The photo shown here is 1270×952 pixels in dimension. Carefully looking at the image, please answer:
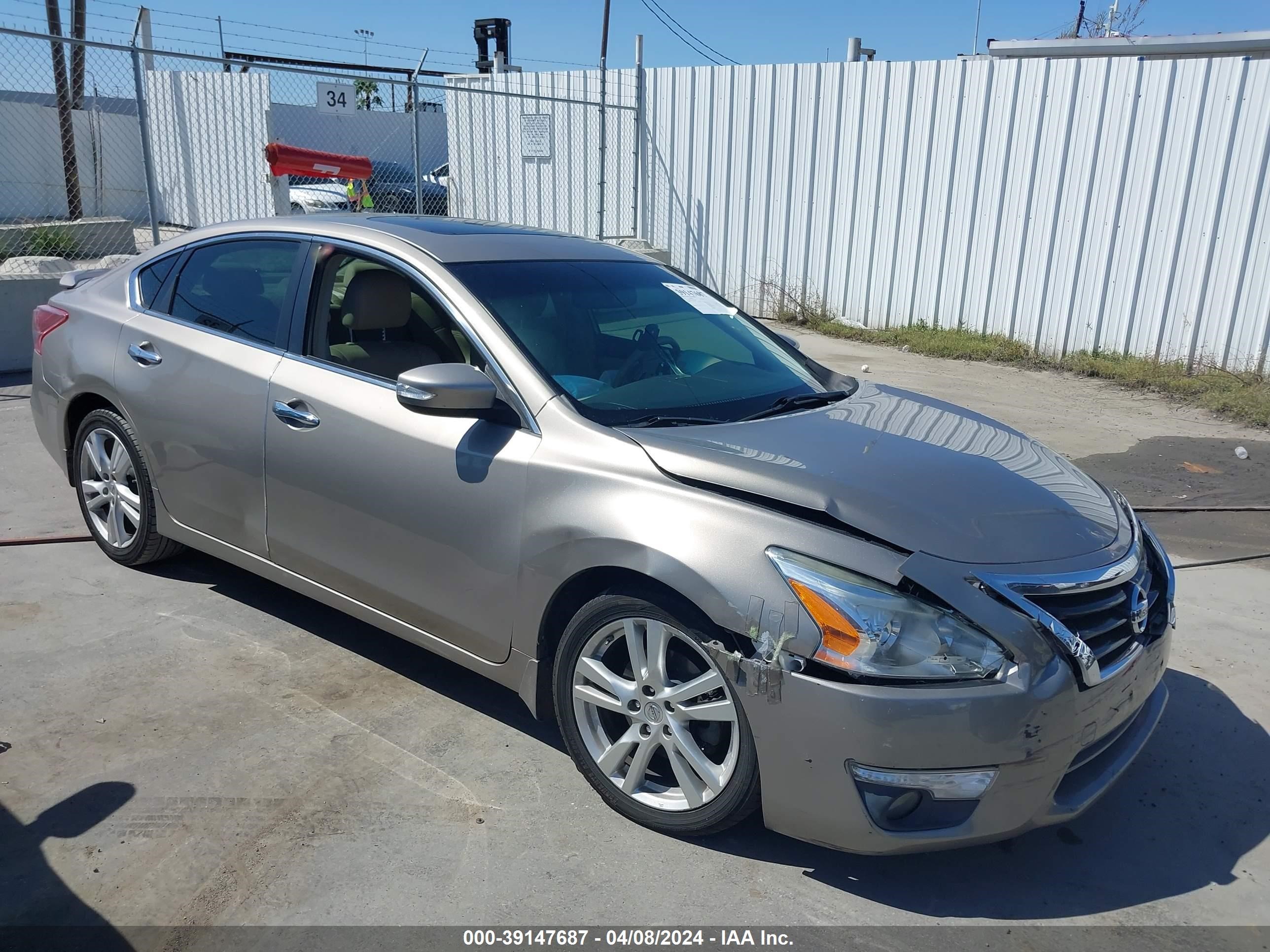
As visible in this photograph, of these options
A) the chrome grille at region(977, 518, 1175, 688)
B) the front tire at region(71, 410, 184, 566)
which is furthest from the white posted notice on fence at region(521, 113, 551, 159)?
the chrome grille at region(977, 518, 1175, 688)

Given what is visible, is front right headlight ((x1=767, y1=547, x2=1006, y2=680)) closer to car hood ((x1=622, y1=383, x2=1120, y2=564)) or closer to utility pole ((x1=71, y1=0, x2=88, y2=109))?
car hood ((x1=622, y1=383, x2=1120, y2=564))

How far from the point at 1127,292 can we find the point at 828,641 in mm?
9193

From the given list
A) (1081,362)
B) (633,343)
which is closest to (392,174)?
(1081,362)

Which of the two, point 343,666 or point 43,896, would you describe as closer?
point 43,896

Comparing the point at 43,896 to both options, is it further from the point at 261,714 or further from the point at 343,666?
the point at 343,666

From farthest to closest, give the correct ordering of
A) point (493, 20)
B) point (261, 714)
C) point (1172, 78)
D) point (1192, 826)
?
1. point (493, 20)
2. point (1172, 78)
3. point (261, 714)
4. point (1192, 826)

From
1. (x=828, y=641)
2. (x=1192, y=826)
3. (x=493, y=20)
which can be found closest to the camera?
(x=828, y=641)

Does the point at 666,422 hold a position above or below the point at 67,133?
below

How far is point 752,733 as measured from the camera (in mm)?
2791

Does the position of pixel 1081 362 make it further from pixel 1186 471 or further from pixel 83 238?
pixel 83 238

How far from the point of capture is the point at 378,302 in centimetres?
391

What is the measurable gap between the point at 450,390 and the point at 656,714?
1175 millimetres

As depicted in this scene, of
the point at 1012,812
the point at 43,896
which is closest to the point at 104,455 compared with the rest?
the point at 43,896

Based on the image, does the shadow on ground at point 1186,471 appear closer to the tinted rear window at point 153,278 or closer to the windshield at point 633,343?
the windshield at point 633,343
